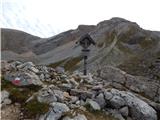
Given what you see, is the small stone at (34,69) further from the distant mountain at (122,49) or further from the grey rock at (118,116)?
the distant mountain at (122,49)

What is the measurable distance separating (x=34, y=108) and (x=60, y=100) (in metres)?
1.84

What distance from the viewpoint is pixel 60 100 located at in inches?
886

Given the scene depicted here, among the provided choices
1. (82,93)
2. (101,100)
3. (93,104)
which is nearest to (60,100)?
(82,93)

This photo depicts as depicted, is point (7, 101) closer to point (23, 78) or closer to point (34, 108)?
point (34, 108)

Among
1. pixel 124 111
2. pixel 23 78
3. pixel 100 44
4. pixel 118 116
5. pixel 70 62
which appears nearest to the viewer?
pixel 118 116

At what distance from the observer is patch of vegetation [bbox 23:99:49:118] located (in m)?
21.2

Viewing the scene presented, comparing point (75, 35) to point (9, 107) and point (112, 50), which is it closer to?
point (112, 50)

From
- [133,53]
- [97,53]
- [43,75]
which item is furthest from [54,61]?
[43,75]

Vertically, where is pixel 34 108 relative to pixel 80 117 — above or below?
above

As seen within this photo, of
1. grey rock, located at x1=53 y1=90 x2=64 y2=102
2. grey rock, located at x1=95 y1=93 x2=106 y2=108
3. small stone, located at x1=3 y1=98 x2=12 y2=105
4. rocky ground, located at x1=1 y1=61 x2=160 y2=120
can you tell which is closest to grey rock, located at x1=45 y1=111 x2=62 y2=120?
rocky ground, located at x1=1 y1=61 x2=160 y2=120

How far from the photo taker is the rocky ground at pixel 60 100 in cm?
2134

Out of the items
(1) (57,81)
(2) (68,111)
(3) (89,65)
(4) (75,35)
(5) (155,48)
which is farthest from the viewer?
(4) (75,35)

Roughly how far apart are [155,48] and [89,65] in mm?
22821

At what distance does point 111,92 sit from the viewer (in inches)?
959
